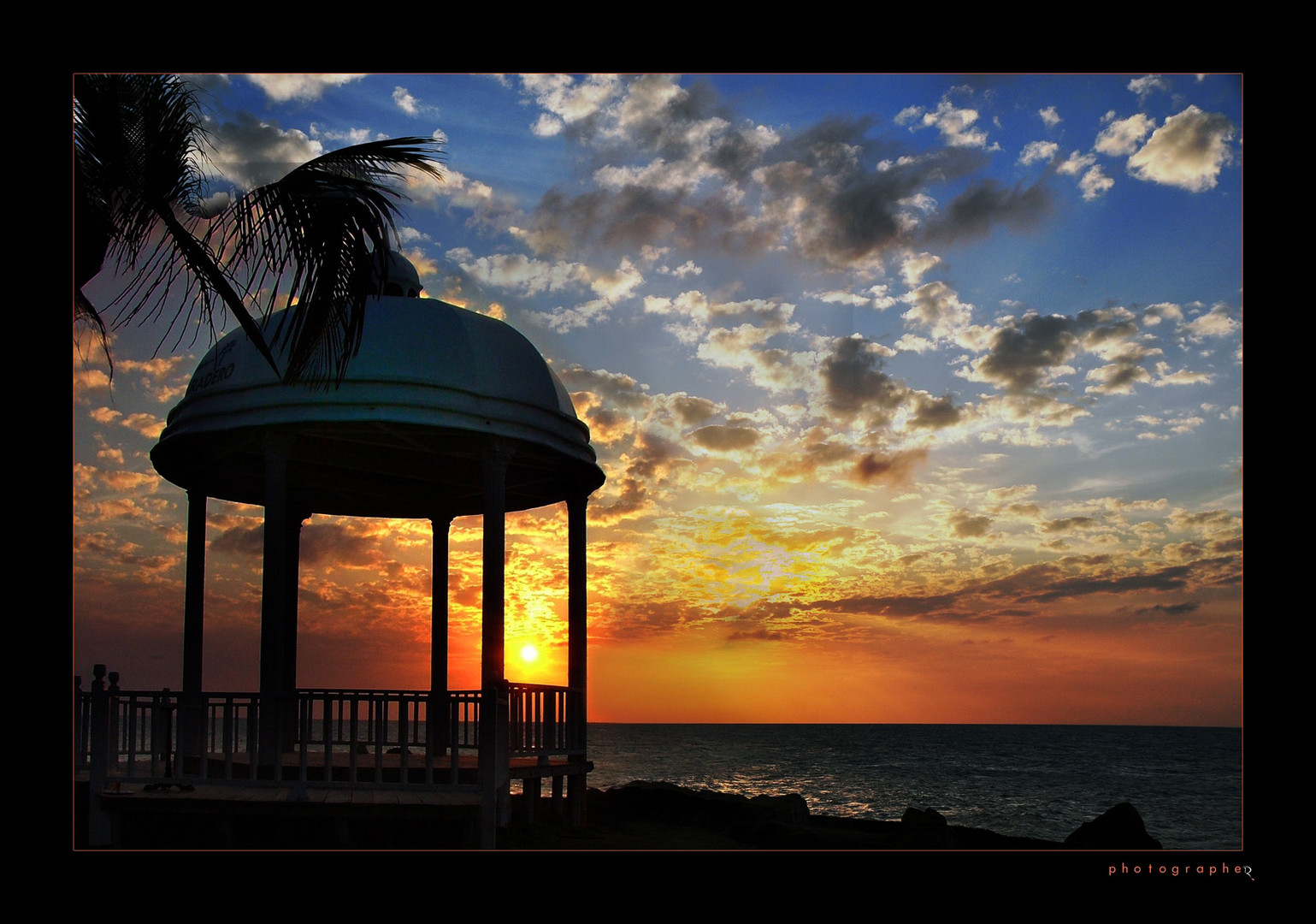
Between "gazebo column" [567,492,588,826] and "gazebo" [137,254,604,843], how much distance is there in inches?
1.1

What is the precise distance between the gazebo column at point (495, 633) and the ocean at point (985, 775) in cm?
2907

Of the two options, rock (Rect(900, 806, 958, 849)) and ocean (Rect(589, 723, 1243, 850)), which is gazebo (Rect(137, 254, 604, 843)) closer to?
rock (Rect(900, 806, 958, 849))

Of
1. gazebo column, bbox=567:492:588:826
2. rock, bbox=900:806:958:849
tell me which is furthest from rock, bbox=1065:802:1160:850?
gazebo column, bbox=567:492:588:826

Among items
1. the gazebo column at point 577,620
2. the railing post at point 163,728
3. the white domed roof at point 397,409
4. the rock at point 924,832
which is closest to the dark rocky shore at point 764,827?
the rock at point 924,832

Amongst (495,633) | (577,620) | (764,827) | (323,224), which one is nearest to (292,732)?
(495,633)

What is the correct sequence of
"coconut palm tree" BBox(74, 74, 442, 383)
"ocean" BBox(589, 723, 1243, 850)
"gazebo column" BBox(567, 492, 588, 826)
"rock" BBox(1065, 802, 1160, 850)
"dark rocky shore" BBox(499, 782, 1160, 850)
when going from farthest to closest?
1. "ocean" BBox(589, 723, 1243, 850)
2. "rock" BBox(1065, 802, 1160, 850)
3. "dark rocky shore" BBox(499, 782, 1160, 850)
4. "gazebo column" BBox(567, 492, 588, 826)
5. "coconut palm tree" BBox(74, 74, 442, 383)

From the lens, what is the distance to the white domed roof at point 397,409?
1552 centimetres

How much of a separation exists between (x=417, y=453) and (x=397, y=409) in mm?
4236

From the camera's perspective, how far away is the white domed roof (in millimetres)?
15516

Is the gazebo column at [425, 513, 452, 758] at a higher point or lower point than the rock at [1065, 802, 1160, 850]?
higher

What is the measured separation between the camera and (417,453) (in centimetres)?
1953
